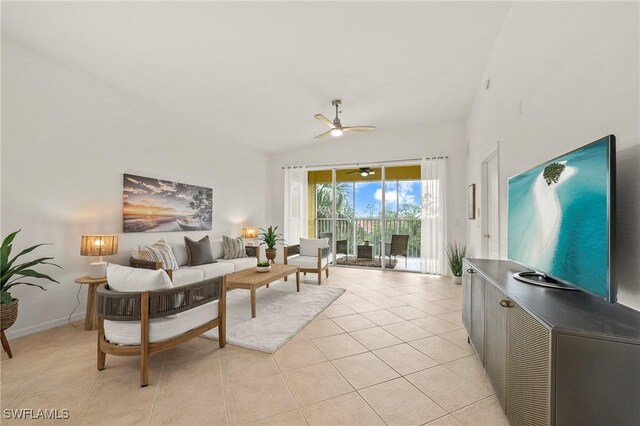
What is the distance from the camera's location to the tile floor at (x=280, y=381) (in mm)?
1757

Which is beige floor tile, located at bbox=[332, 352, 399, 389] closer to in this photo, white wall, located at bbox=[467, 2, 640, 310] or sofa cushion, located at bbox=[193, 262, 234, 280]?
white wall, located at bbox=[467, 2, 640, 310]

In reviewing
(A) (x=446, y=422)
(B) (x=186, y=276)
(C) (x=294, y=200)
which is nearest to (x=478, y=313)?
(A) (x=446, y=422)

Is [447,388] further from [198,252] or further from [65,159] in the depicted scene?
[65,159]

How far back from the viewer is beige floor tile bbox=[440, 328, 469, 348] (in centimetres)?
272

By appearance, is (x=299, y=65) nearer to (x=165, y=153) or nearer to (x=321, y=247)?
(x=165, y=153)

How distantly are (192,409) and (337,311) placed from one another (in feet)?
7.04

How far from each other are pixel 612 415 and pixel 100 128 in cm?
509

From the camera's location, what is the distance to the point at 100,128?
3.71 m

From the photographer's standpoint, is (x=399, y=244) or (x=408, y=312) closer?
(x=408, y=312)

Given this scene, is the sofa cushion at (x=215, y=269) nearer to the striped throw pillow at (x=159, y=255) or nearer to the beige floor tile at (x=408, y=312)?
the striped throw pillow at (x=159, y=255)

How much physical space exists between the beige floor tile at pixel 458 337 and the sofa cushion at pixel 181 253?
385 cm

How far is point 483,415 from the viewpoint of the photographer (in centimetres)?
175

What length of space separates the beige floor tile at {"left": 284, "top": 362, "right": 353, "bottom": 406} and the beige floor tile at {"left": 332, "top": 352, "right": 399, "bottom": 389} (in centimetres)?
6

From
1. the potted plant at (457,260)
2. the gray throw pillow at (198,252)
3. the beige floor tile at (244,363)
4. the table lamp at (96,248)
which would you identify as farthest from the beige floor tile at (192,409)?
the potted plant at (457,260)
